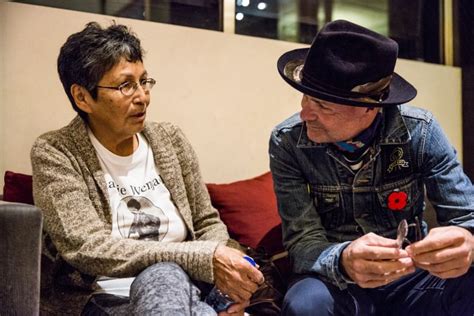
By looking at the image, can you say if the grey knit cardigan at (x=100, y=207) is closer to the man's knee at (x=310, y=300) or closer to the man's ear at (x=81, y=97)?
the man's ear at (x=81, y=97)

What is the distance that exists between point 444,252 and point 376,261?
16 cm

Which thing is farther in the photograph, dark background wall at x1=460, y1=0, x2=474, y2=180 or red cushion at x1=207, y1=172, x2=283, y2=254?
dark background wall at x1=460, y1=0, x2=474, y2=180

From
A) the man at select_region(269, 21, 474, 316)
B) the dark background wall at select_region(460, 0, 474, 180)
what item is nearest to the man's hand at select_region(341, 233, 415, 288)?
the man at select_region(269, 21, 474, 316)

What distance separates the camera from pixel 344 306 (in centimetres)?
140

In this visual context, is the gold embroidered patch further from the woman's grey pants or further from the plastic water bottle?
the woman's grey pants

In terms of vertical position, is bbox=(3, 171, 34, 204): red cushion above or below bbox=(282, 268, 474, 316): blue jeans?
above

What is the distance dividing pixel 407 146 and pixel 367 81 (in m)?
0.25

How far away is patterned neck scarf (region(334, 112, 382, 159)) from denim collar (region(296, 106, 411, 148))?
0.07ft

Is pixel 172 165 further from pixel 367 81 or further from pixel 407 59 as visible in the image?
pixel 407 59

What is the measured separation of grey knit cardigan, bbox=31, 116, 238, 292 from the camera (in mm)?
1456

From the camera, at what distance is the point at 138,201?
5.52 ft

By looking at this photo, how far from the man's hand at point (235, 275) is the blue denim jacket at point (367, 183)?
0.53ft

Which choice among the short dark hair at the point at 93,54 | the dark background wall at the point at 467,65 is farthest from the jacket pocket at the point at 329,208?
the dark background wall at the point at 467,65

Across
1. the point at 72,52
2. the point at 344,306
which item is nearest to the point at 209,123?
the point at 72,52
